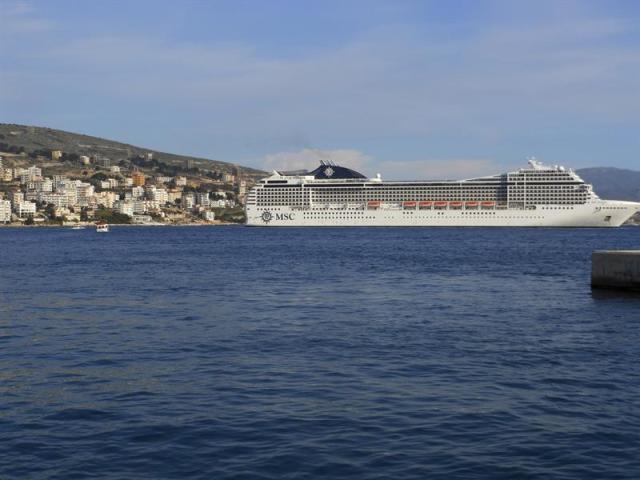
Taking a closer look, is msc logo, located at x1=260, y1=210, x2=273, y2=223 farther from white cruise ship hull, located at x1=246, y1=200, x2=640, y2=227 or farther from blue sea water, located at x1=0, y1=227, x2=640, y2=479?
blue sea water, located at x1=0, y1=227, x2=640, y2=479

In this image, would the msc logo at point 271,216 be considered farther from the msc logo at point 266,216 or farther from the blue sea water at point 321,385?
the blue sea water at point 321,385

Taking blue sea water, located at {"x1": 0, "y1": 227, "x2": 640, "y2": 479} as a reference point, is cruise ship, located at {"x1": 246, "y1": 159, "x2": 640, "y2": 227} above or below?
above

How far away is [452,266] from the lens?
4469 cm

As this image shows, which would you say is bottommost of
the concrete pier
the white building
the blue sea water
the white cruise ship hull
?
the blue sea water

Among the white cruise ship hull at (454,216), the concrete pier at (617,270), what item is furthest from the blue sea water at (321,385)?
the white cruise ship hull at (454,216)

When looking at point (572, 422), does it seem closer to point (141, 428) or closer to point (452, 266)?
point (141, 428)

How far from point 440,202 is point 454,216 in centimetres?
305

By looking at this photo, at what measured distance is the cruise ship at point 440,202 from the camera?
372ft

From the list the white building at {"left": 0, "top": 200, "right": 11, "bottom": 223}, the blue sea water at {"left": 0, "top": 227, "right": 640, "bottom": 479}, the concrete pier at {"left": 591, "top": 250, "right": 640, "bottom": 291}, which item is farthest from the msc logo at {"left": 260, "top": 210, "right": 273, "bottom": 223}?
the concrete pier at {"left": 591, "top": 250, "right": 640, "bottom": 291}

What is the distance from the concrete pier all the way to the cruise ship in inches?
3344

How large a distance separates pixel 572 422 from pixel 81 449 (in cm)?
725

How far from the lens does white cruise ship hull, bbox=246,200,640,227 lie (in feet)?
370

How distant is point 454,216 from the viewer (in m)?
117

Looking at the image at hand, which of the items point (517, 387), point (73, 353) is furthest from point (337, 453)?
point (73, 353)
